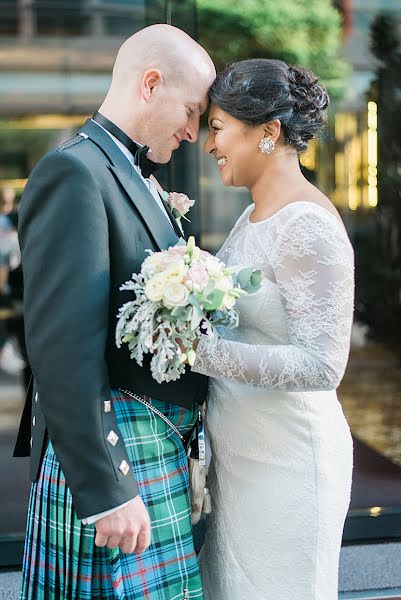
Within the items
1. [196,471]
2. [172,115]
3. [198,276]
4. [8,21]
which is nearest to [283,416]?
[196,471]

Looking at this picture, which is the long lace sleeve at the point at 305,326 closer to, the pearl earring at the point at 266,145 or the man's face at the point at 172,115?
the pearl earring at the point at 266,145

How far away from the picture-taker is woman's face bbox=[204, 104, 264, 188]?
6.82 ft

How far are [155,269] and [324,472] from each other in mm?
726

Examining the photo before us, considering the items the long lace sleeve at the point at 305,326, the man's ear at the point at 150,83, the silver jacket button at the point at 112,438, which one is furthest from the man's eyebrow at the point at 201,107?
the silver jacket button at the point at 112,438

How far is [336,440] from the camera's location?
211 cm

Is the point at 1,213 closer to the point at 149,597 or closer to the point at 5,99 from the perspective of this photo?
the point at 5,99

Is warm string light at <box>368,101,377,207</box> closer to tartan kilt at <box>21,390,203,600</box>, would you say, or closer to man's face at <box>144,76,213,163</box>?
man's face at <box>144,76,213,163</box>

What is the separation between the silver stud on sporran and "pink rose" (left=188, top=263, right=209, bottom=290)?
0.51m

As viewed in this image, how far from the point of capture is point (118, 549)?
188 centimetres

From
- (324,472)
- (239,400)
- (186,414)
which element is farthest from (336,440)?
(186,414)

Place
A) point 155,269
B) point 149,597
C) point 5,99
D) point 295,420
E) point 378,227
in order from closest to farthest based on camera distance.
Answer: point 155,269, point 149,597, point 295,420, point 378,227, point 5,99

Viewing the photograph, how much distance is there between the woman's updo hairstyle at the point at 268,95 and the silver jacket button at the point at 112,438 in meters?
0.82

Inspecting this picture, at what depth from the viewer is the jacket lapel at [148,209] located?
6.12 ft

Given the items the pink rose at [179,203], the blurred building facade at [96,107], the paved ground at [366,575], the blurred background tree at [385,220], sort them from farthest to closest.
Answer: the blurred building facade at [96,107] < the blurred background tree at [385,220] < the paved ground at [366,575] < the pink rose at [179,203]
